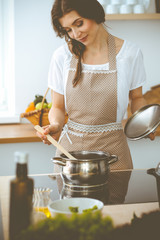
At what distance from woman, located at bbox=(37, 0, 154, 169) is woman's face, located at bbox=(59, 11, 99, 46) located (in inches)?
1.6

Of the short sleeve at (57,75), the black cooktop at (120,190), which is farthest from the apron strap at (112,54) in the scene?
the black cooktop at (120,190)

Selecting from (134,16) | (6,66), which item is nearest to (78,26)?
(134,16)

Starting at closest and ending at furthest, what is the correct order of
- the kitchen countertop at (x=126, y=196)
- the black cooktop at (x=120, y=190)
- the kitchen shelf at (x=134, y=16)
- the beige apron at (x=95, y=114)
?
the kitchen countertop at (x=126, y=196), the black cooktop at (x=120, y=190), the beige apron at (x=95, y=114), the kitchen shelf at (x=134, y=16)

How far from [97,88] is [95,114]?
126 millimetres

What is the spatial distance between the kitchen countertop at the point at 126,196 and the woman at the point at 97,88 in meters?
0.37

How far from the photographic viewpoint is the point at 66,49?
1853 millimetres

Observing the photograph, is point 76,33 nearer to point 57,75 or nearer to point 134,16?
point 57,75

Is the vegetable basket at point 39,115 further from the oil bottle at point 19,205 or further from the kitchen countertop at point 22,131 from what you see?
the oil bottle at point 19,205

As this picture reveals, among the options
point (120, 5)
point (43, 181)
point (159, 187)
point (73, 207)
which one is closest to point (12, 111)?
point (120, 5)

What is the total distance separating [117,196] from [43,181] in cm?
29

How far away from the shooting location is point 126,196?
1.13m

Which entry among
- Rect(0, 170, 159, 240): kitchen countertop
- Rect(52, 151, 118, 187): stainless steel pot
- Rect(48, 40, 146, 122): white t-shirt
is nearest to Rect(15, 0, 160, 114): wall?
Rect(48, 40, 146, 122): white t-shirt

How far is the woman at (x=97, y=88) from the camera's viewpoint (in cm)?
175

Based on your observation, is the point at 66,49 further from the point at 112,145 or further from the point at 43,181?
the point at 43,181
